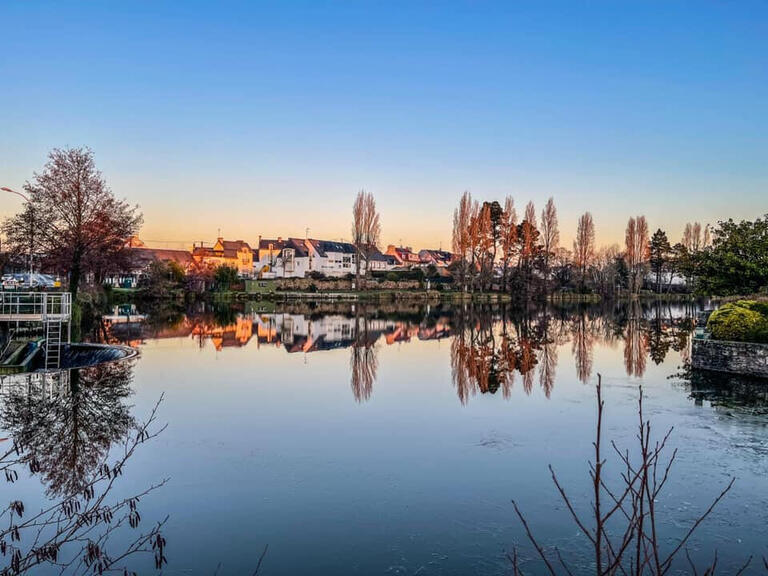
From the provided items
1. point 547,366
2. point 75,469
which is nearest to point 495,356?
point 547,366

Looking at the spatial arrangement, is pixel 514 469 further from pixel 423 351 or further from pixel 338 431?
pixel 423 351

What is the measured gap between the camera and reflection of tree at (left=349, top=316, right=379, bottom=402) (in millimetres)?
16453

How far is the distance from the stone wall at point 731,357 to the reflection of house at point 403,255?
325ft

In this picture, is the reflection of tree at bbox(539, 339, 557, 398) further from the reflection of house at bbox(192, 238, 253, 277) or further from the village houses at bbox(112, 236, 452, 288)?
the reflection of house at bbox(192, 238, 253, 277)

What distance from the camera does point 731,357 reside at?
18656 millimetres

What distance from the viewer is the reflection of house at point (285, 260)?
98.2 meters

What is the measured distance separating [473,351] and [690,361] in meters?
7.72

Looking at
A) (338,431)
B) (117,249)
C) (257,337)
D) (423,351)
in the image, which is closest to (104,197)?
(117,249)

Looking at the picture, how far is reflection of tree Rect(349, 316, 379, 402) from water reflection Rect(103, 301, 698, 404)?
1.2 inches

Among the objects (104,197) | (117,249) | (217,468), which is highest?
(104,197)

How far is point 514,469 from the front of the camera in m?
9.55

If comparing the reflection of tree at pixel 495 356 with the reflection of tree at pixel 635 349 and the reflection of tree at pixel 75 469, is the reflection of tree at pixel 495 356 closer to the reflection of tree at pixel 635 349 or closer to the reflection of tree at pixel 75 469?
the reflection of tree at pixel 635 349

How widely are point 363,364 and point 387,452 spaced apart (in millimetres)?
11004

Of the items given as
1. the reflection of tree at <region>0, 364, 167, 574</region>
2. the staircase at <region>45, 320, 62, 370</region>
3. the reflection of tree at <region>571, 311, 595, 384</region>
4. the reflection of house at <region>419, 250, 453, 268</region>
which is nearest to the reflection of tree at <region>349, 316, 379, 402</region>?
the reflection of tree at <region>0, 364, 167, 574</region>
